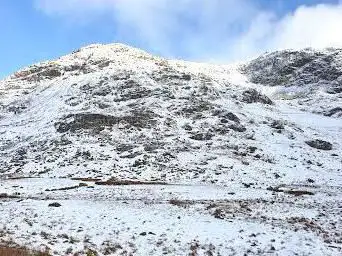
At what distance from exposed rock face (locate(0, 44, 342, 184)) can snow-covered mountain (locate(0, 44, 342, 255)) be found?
172mm

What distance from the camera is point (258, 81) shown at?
135375 millimetres

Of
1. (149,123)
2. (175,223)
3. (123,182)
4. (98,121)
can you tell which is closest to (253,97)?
(149,123)

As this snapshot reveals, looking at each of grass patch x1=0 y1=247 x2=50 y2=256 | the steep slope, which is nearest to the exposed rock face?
the steep slope

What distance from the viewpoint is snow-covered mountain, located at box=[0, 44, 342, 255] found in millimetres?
53594

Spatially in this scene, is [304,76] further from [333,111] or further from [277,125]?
[277,125]

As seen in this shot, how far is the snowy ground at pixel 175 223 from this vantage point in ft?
72.3

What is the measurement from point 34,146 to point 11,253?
48422 millimetres

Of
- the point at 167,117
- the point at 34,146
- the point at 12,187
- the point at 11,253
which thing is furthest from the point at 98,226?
the point at 167,117

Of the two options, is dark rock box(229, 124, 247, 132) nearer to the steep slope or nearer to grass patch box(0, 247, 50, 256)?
the steep slope

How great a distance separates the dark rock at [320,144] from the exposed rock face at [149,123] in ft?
0.86

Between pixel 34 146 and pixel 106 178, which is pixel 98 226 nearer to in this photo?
pixel 106 178

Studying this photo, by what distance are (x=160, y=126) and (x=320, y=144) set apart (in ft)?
71.7

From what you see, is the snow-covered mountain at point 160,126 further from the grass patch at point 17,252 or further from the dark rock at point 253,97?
the grass patch at point 17,252

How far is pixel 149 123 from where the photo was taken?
72.7m
